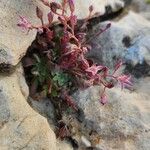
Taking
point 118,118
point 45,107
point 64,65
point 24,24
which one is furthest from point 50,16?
point 118,118

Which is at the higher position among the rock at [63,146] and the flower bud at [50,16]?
the flower bud at [50,16]

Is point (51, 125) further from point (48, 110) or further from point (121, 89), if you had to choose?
point (121, 89)

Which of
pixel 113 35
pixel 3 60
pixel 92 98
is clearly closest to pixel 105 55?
pixel 113 35

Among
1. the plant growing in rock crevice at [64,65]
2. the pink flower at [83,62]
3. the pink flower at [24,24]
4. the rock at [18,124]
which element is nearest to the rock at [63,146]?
the rock at [18,124]

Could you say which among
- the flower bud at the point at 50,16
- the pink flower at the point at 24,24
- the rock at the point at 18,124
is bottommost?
the rock at the point at 18,124

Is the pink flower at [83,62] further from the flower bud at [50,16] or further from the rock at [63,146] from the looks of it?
the rock at [63,146]

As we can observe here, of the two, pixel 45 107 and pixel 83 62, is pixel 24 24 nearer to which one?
pixel 83 62

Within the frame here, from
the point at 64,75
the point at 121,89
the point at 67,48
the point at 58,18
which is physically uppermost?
the point at 58,18
